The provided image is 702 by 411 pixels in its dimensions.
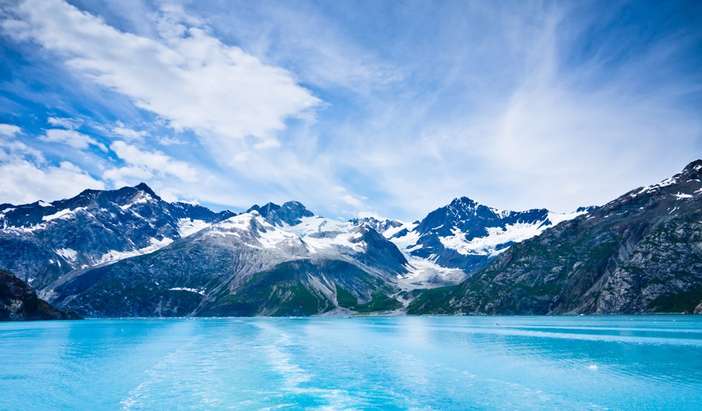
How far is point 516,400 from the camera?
63000 millimetres

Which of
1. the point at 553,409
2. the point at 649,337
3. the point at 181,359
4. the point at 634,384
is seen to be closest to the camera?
the point at 553,409

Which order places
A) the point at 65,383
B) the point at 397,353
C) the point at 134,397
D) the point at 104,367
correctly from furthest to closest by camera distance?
the point at 397,353
the point at 104,367
the point at 65,383
the point at 134,397

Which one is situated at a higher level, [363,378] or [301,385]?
[363,378]

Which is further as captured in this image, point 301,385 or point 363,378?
point 363,378

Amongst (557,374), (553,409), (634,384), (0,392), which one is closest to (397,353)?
(557,374)

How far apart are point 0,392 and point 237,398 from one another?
3436cm

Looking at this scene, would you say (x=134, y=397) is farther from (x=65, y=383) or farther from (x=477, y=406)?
(x=477, y=406)

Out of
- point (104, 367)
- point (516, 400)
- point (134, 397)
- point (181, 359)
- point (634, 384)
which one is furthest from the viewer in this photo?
point (181, 359)

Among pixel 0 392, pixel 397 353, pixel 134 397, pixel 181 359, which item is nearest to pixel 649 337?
pixel 397 353

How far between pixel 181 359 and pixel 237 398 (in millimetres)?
51315

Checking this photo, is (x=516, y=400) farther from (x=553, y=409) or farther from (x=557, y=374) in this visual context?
(x=557, y=374)

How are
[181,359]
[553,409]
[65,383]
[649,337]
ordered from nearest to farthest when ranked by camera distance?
[553,409], [65,383], [181,359], [649,337]

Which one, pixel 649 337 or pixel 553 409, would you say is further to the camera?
pixel 649 337

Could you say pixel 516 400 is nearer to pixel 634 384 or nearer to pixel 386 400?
pixel 386 400
